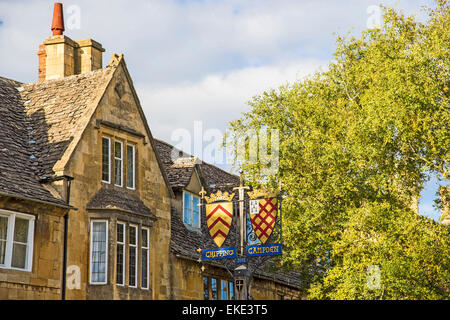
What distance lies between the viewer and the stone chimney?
29.8 meters

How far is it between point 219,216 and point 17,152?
6.91 metres

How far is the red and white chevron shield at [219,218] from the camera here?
24.0 m

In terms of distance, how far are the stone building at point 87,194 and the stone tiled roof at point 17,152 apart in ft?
0.16

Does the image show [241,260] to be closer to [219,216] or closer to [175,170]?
[219,216]

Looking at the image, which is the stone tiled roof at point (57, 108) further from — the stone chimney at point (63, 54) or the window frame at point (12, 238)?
the window frame at point (12, 238)

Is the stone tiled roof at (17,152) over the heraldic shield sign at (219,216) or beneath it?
over

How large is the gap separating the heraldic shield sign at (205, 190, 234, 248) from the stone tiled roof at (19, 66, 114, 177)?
504 centimetres

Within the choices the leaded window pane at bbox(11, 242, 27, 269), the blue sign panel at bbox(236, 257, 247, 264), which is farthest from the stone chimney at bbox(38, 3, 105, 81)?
the blue sign panel at bbox(236, 257, 247, 264)

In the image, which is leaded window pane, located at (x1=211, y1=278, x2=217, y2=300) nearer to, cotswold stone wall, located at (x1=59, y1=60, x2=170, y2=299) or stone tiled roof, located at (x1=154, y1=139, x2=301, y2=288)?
stone tiled roof, located at (x1=154, y1=139, x2=301, y2=288)

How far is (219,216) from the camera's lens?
2406 cm

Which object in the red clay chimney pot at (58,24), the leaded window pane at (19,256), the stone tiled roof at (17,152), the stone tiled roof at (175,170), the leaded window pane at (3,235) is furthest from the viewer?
the stone tiled roof at (175,170)

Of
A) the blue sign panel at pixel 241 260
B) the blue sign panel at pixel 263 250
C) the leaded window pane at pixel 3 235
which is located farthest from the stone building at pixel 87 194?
the blue sign panel at pixel 263 250

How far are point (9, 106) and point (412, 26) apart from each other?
17468mm
